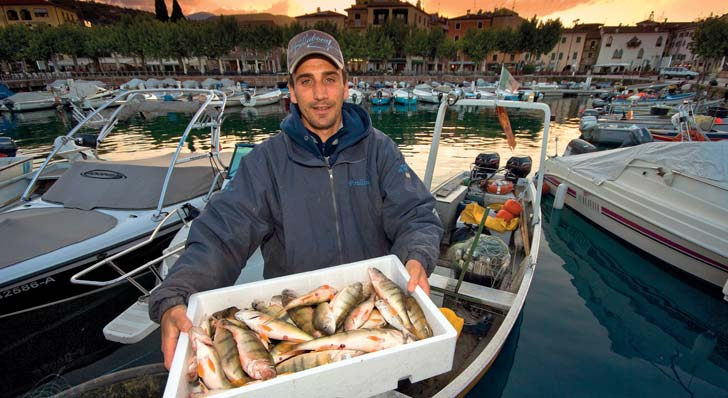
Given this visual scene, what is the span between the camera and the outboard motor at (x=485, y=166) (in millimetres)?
8109

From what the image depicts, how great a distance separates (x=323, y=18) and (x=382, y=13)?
15.8 metres

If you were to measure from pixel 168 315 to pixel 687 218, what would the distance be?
29.4 feet

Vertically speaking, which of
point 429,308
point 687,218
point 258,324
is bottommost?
point 687,218

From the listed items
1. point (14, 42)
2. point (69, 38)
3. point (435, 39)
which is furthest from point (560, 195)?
point (14, 42)

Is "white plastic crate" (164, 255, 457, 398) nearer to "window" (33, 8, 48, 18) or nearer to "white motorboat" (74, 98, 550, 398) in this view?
"white motorboat" (74, 98, 550, 398)

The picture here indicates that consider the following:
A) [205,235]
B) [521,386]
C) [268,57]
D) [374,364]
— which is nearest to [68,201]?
[205,235]

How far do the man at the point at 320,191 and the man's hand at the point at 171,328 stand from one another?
516 millimetres

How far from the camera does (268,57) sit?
249 ft

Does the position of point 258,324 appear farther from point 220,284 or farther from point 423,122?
point 423,122

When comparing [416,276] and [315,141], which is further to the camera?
[315,141]

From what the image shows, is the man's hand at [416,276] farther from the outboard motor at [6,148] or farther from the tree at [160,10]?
the tree at [160,10]

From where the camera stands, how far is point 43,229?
4.74 metres

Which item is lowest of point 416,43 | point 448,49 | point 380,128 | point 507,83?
point 380,128

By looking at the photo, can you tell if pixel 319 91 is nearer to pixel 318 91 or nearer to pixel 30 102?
pixel 318 91
